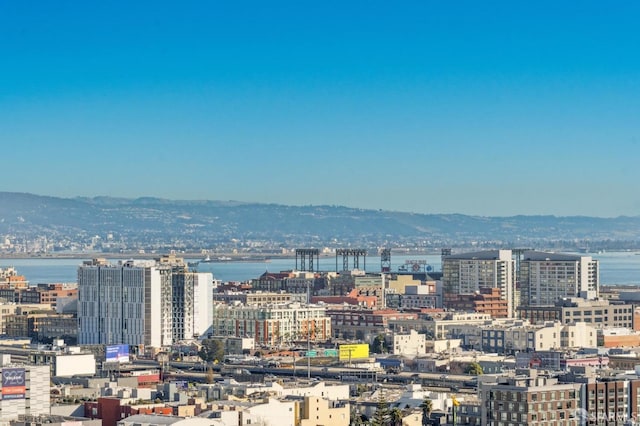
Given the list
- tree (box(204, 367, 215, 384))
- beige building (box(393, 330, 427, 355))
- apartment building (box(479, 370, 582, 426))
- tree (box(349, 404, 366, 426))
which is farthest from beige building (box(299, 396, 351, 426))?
beige building (box(393, 330, 427, 355))

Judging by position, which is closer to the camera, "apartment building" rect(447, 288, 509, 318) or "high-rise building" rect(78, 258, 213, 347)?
"high-rise building" rect(78, 258, 213, 347)

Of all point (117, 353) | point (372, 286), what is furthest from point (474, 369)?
point (372, 286)

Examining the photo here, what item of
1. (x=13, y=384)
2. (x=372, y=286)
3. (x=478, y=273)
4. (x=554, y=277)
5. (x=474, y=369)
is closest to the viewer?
(x=13, y=384)

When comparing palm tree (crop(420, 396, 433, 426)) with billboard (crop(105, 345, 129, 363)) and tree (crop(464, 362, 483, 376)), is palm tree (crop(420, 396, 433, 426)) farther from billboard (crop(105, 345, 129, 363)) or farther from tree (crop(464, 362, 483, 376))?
billboard (crop(105, 345, 129, 363))

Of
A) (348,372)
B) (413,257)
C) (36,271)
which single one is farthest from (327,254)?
(348,372)

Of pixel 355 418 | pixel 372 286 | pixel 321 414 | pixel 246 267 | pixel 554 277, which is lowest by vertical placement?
pixel 246 267

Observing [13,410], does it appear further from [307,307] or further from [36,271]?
[36,271]

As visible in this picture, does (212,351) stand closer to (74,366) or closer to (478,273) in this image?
(74,366)
